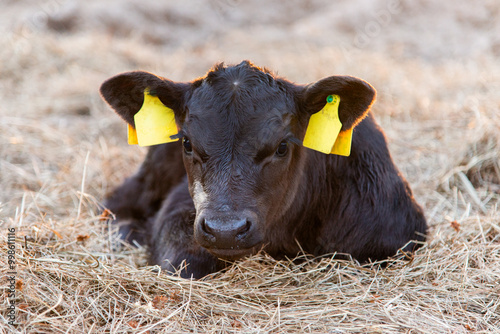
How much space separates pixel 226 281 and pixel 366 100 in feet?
5.03

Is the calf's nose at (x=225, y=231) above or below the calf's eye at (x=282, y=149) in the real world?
below

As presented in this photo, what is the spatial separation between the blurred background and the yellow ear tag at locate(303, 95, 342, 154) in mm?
1907

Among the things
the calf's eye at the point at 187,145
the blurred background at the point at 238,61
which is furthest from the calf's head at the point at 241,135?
the blurred background at the point at 238,61

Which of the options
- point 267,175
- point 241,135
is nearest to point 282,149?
point 267,175

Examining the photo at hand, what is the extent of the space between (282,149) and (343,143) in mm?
481

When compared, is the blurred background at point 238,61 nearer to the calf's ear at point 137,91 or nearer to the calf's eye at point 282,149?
the calf's ear at point 137,91

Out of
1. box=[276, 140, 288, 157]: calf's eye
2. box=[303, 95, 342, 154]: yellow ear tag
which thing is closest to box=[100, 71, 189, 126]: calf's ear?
box=[276, 140, 288, 157]: calf's eye

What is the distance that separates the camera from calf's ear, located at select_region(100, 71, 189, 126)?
11.6 feet

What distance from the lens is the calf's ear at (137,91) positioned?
11.6ft

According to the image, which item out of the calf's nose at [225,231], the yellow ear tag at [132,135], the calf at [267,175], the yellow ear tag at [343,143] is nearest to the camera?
the calf's nose at [225,231]

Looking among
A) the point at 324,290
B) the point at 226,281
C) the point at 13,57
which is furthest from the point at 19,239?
the point at 13,57

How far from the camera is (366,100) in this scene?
330 cm

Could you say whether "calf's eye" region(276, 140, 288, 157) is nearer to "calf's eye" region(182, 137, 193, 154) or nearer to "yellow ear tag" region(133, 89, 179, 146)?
"calf's eye" region(182, 137, 193, 154)

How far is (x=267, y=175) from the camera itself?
127 inches
